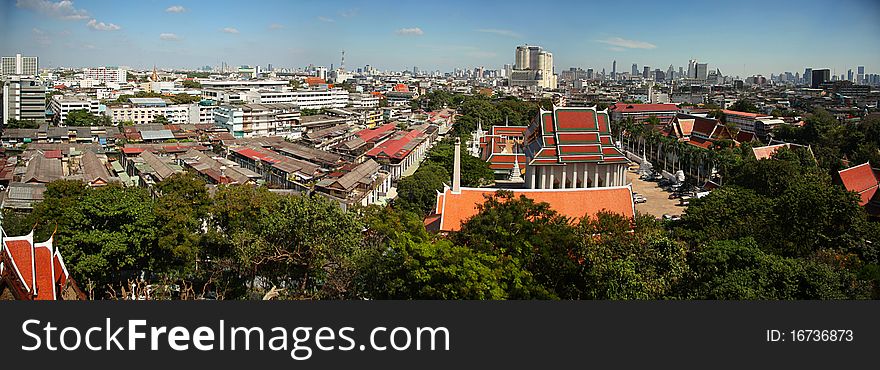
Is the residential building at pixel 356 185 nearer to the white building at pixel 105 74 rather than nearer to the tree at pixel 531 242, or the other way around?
the tree at pixel 531 242

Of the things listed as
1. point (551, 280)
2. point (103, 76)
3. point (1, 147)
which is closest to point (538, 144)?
point (551, 280)

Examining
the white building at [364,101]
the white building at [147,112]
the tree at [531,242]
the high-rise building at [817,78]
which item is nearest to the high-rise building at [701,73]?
the high-rise building at [817,78]

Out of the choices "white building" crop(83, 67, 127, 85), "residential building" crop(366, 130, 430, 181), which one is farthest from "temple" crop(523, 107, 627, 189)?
"white building" crop(83, 67, 127, 85)

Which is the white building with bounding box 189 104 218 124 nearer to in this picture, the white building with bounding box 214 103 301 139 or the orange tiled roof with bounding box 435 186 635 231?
the white building with bounding box 214 103 301 139

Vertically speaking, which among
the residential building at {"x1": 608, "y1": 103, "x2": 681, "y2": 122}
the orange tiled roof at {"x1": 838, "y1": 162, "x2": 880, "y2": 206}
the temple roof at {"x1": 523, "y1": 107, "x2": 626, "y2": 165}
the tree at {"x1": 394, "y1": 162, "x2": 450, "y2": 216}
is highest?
the residential building at {"x1": 608, "y1": 103, "x2": 681, "y2": 122}

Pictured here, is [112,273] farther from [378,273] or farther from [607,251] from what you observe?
[607,251]

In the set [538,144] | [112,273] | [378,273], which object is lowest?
[112,273]
